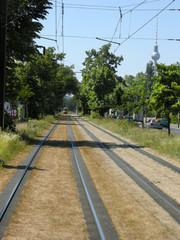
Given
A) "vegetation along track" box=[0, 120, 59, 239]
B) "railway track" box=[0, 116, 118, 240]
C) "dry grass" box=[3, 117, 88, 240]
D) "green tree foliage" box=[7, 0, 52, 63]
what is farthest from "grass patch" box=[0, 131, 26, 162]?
"green tree foliage" box=[7, 0, 52, 63]

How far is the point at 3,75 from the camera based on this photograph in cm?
1745

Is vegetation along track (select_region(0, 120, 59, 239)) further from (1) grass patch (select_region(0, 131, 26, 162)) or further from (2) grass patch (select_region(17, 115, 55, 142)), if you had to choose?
(2) grass patch (select_region(17, 115, 55, 142))

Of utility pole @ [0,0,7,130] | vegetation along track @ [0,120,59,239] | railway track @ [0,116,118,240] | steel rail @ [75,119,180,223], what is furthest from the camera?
utility pole @ [0,0,7,130]

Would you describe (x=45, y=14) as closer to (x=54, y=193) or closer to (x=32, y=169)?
(x=32, y=169)

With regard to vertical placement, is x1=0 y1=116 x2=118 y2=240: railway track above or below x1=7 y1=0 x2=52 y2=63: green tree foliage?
below

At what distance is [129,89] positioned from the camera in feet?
111

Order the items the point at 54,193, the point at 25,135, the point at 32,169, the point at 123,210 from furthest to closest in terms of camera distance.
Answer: the point at 25,135, the point at 32,169, the point at 54,193, the point at 123,210

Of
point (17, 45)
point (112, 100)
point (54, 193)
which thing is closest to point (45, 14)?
point (17, 45)

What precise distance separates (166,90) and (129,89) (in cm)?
1222

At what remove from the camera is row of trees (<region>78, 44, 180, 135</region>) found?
72.5 feet

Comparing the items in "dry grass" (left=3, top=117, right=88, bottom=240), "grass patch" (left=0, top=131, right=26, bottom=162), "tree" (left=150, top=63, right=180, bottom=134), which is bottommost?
"dry grass" (left=3, top=117, right=88, bottom=240)

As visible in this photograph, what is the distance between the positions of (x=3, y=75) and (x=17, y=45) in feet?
7.00

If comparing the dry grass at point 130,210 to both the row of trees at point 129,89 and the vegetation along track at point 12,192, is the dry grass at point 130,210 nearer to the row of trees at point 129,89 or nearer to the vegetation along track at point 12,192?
the vegetation along track at point 12,192

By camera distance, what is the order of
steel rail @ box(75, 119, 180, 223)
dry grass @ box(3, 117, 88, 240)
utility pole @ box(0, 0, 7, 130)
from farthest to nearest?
utility pole @ box(0, 0, 7, 130), steel rail @ box(75, 119, 180, 223), dry grass @ box(3, 117, 88, 240)
